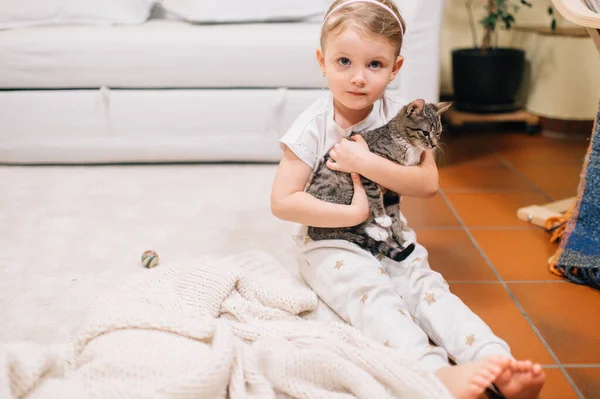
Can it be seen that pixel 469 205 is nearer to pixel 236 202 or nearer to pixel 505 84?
pixel 236 202

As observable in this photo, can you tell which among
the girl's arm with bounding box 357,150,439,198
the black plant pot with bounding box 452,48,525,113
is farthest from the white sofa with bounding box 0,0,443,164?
the girl's arm with bounding box 357,150,439,198

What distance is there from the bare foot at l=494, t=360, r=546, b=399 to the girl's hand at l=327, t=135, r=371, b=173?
49 cm

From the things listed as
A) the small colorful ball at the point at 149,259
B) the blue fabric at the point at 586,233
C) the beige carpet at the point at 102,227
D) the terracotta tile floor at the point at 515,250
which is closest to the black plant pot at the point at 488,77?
the terracotta tile floor at the point at 515,250

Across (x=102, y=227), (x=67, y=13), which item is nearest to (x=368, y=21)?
(x=102, y=227)

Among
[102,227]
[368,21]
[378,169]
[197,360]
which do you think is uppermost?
[368,21]

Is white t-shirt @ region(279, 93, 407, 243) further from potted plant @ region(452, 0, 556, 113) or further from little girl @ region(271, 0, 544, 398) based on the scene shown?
potted plant @ region(452, 0, 556, 113)

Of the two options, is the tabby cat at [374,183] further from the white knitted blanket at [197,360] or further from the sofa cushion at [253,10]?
the sofa cushion at [253,10]

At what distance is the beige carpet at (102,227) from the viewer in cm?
131

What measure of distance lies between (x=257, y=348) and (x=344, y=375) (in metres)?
0.17

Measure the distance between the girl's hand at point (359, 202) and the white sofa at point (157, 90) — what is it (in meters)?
1.00

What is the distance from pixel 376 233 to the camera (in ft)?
4.03

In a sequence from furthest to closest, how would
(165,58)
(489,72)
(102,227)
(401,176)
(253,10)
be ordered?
(489,72)
(253,10)
(165,58)
(102,227)
(401,176)

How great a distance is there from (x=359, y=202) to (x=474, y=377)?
0.43 metres

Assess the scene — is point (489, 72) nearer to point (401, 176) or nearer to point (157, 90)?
point (157, 90)
